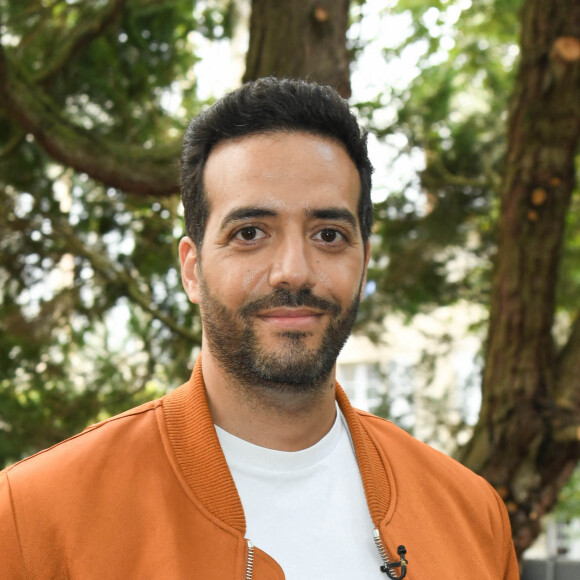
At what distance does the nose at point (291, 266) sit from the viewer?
1774 mm

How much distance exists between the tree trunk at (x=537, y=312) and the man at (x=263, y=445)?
1698mm

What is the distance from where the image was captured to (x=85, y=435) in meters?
1.74

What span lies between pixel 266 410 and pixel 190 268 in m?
0.43

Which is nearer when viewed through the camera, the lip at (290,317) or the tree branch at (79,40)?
Answer: the lip at (290,317)

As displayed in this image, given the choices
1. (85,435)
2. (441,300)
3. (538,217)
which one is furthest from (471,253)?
(85,435)

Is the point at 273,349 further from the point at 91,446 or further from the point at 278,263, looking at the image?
the point at 91,446

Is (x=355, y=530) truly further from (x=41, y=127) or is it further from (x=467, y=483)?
(x=41, y=127)

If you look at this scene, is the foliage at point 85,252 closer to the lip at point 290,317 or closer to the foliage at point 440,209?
the foliage at point 440,209

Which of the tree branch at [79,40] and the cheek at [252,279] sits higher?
the tree branch at [79,40]

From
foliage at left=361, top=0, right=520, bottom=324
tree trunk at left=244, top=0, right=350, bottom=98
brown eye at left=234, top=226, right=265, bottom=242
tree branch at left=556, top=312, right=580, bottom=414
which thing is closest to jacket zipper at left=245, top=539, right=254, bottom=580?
brown eye at left=234, top=226, right=265, bottom=242

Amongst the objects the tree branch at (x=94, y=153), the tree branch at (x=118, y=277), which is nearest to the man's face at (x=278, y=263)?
the tree branch at (x=94, y=153)

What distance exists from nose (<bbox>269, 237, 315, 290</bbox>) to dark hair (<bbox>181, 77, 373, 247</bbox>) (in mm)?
247

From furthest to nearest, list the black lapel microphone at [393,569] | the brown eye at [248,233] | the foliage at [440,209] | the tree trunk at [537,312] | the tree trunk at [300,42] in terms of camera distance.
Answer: the foliage at [440,209] → the tree trunk at [537,312] → the tree trunk at [300,42] → the brown eye at [248,233] → the black lapel microphone at [393,569]

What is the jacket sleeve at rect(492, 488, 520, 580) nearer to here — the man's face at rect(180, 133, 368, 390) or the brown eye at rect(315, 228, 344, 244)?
the man's face at rect(180, 133, 368, 390)
